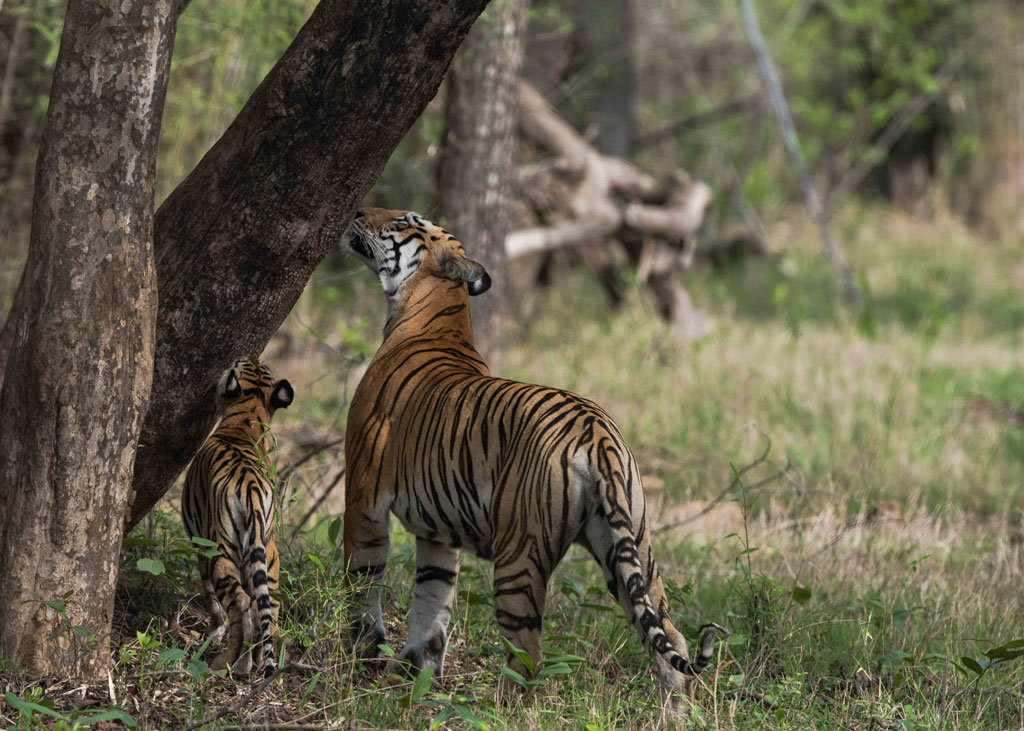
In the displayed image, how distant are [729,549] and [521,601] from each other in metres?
2.86

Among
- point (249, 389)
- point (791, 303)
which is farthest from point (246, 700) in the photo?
point (791, 303)

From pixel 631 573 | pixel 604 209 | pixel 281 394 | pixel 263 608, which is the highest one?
pixel 604 209

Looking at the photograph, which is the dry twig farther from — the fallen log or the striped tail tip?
the fallen log

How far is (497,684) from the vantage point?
3.96 meters

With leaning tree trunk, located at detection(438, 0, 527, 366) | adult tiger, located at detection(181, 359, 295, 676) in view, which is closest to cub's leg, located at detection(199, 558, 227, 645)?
adult tiger, located at detection(181, 359, 295, 676)

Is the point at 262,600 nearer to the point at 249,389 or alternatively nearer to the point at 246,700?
the point at 246,700

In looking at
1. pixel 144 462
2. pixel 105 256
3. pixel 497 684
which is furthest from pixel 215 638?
pixel 105 256

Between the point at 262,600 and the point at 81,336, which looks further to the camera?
the point at 262,600

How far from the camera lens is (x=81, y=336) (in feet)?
11.2

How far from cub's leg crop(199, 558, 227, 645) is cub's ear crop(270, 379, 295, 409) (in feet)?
2.28

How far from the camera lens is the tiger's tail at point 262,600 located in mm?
3682

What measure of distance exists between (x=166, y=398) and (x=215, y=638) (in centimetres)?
83

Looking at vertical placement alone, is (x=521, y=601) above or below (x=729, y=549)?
above

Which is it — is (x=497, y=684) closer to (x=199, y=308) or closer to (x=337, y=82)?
(x=199, y=308)
